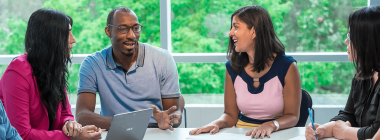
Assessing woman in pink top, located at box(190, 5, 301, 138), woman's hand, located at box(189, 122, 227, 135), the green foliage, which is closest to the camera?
woman's hand, located at box(189, 122, 227, 135)

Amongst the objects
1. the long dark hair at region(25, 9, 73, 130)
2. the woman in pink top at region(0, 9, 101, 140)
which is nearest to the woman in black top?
the woman in pink top at region(0, 9, 101, 140)

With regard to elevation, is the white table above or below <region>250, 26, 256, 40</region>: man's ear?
below

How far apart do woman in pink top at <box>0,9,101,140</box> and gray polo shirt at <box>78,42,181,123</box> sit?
44 centimetres

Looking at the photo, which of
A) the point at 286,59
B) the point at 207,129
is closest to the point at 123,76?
the point at 207,129

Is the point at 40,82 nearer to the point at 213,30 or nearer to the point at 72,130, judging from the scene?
the point at 72,130

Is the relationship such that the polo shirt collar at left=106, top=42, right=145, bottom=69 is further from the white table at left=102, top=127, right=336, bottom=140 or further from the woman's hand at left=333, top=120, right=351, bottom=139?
the woman's hand at left=333, top=120, right=351, bottom=139

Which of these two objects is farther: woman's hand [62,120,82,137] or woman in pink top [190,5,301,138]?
woman in pink top [190,5,301,138]

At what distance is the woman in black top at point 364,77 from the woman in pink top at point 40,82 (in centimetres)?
130

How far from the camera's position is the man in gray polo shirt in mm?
2334

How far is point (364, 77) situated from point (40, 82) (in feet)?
5.75

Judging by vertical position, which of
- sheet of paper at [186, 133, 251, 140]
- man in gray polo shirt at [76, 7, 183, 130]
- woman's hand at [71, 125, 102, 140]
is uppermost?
man in gray polo shirt at [76, 7, 183, 130]

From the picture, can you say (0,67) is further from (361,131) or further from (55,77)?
(361,131)

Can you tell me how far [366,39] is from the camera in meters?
1.62

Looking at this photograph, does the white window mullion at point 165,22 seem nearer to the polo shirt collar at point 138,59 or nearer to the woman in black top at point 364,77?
the polo shirt collar at point 138,59
